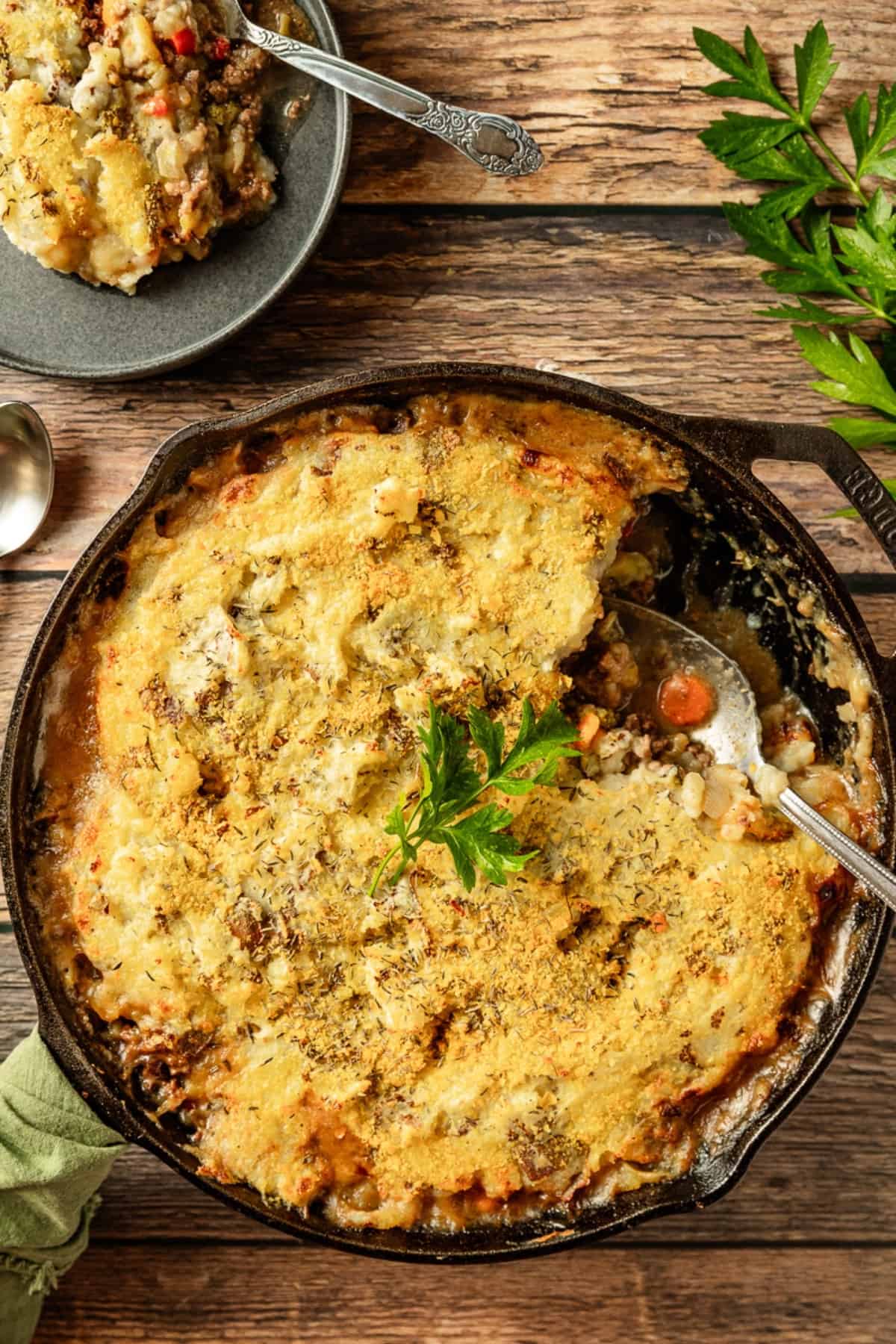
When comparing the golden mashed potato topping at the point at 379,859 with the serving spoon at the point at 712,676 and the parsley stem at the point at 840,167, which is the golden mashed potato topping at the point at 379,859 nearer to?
the serving spoon at the point at 712,676

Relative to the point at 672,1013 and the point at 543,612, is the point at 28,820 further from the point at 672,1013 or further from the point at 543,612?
the point at 672,1013

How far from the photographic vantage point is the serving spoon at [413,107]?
2.19 m

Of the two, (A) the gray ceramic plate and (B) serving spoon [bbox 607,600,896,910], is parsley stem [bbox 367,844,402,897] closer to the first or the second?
(B) serving spoon [bbox 607,600,896,910]

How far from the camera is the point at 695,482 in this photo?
7.06ft

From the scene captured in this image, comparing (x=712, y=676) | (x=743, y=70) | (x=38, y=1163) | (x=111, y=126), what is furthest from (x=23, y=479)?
(x=743, y=70)

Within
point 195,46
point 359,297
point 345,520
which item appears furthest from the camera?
→ point 359,297

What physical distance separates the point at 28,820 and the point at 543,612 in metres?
0.98

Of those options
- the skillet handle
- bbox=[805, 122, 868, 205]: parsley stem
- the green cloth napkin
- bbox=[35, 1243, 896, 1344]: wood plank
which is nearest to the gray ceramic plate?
the skillet handle

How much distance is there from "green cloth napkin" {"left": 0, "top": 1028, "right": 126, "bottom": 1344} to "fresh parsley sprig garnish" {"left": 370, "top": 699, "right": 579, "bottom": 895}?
82 cm

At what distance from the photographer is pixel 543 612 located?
200cm

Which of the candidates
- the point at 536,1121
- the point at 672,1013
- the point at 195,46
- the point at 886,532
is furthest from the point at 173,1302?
the point at 195,46

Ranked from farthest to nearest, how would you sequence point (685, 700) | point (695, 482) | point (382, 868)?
point (685, 700) → point (695, 482) → point (382, 868)

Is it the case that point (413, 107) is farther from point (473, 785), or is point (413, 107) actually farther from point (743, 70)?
point (473, 785)

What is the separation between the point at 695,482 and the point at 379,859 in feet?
2.95
